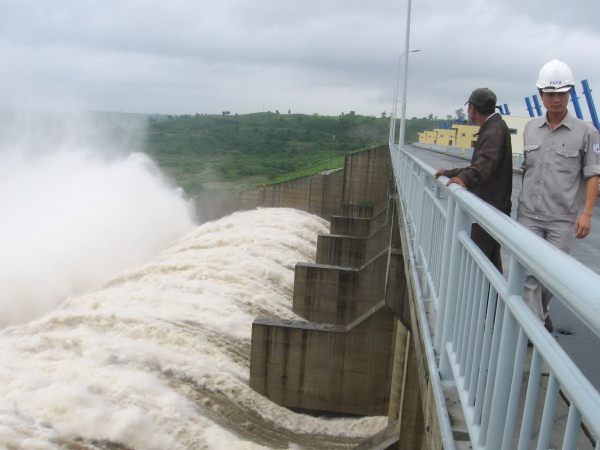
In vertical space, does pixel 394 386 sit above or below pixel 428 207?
below

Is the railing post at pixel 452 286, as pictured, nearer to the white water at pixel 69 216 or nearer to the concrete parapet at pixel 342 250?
the concrete parapet at pixel 342 250

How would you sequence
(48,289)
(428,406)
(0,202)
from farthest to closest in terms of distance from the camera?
(0,202)
(48,289)
(428,406)

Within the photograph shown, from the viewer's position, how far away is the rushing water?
8750mm

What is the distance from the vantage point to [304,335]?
12.3 meters

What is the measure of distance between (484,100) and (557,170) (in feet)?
2.28

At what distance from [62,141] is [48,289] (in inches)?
1015

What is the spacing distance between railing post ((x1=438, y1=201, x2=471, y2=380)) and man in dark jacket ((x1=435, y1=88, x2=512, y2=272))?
2.74 feet

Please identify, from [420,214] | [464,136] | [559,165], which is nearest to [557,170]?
[559,165]

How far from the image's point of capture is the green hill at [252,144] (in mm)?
68625

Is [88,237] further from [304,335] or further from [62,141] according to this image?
[62,141]

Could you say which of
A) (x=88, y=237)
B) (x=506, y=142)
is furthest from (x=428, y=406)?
(x=88, y=237)

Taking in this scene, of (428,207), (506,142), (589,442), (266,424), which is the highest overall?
(506,142)

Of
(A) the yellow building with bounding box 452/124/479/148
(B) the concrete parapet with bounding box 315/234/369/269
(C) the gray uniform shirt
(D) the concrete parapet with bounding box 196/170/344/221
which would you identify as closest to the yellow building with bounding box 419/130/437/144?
(A) the yellow building with bounding box 452/124/479/148

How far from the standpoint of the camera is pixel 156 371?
35.1 ft
